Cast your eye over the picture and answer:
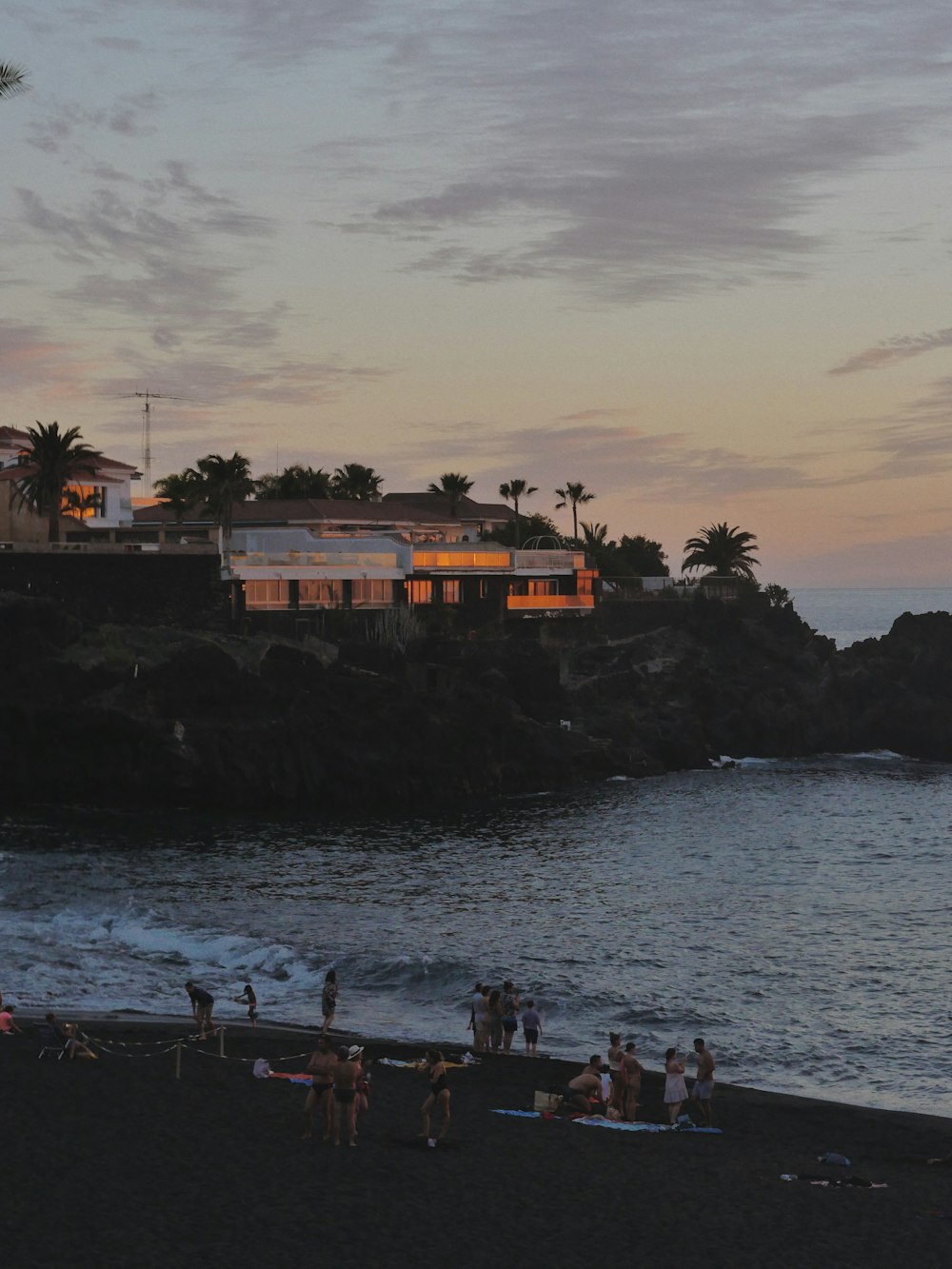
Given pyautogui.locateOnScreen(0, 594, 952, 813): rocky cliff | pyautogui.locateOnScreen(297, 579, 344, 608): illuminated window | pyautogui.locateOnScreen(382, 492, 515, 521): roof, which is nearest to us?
pyautogui.locateOnScreen(0, 594, 952, 813): rocky cliff

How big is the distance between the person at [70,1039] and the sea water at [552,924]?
593 cm

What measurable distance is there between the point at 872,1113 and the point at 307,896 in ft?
94.8

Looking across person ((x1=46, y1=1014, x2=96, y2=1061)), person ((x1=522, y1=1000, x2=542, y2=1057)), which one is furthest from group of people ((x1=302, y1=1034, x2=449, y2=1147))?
person ((x1=522, y1=1000, x2=542, y2=1057))

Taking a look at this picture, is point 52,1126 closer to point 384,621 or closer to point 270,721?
point 270,721

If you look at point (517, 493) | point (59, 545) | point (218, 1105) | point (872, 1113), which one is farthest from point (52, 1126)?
point (517, 493)

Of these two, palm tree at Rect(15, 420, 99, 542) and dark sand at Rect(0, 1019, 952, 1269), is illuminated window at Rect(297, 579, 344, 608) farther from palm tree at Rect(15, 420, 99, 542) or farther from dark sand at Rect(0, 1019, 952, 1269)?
dark sand at Rect(0, 1019, 952, 1269)

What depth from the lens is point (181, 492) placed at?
394 feet

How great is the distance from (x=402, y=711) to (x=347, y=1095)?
59.0m

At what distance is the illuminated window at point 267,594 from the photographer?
94000 millimetres

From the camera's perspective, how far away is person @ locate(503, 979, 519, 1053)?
37.3 metres

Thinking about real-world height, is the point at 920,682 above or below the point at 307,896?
above

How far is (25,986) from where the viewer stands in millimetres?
41906

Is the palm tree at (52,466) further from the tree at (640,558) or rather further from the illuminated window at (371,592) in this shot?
the tree at (640,558)

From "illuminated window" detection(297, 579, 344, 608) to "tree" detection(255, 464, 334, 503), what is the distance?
130 ft
